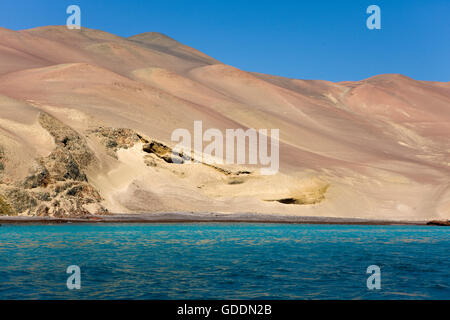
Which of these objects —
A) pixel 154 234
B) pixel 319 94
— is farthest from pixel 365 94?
pixel 154 234

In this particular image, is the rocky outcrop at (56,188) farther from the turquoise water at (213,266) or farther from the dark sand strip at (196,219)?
the turquoise water at (213,266)

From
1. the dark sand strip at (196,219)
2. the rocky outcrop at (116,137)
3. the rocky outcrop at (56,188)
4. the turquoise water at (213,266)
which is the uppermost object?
the rocky outcrop at (116,137)

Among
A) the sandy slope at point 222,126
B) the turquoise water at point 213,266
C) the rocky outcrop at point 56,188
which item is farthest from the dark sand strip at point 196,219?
the turquoise water at point 213,266

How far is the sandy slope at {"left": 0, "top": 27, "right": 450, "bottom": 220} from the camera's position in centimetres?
4303

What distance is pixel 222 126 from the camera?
68.7 meters

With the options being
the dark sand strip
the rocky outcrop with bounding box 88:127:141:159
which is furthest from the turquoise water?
the rocky outcrop with bounding box 88:127:141:159

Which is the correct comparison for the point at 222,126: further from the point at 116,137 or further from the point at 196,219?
the point at 196,219

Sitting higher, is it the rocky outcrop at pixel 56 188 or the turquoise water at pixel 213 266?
the rocky outcrop at pixel 56 188

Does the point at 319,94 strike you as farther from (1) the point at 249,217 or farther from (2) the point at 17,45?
(1) the point at 249,217

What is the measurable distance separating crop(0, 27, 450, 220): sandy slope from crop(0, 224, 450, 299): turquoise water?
1569 centimetres

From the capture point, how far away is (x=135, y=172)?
4425 cm

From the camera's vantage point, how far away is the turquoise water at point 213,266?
11.8 metres

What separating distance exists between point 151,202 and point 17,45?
75896 mm

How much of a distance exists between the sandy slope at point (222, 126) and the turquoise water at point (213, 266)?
15.7 m
